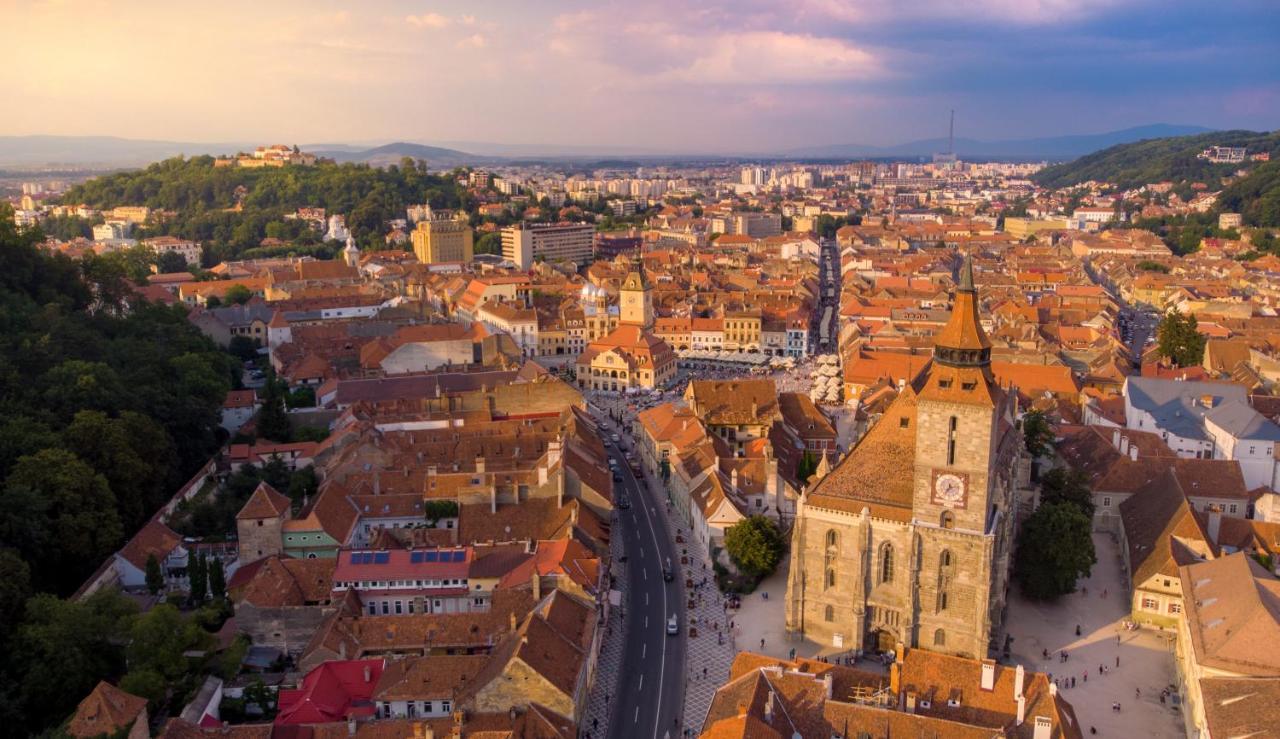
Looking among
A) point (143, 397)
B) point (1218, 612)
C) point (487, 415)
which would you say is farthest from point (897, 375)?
point (143, 397)

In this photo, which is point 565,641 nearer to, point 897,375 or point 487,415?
point 487,415

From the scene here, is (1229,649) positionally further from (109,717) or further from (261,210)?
(261,210)

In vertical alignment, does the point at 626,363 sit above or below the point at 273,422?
below

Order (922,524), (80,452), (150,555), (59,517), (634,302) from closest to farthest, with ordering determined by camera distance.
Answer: (922,524), (150,555), (59,517), (80,452), (634,302)

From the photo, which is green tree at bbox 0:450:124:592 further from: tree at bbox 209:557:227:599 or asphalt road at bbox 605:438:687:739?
asphalt road at bbox 605:438:687:739

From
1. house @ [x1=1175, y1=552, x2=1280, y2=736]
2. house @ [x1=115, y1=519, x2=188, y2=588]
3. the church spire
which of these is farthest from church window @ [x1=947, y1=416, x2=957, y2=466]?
house @ [x1=115, y1=519, x2=188, y2=588]

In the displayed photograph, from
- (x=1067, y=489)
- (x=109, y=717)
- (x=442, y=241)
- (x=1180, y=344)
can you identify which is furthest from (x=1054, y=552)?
(x=442, y=241)
